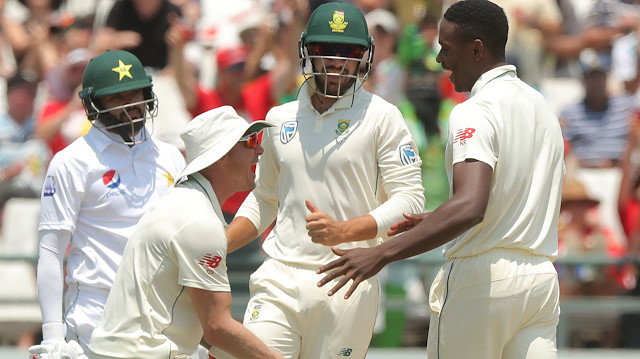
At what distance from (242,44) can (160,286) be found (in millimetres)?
6045

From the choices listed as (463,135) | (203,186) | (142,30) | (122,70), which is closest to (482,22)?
(463,135)

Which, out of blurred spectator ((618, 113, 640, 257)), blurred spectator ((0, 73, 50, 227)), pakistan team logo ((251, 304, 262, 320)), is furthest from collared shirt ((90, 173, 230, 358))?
blurred spectator ((618, 113, 640, 257))

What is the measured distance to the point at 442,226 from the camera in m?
3.99

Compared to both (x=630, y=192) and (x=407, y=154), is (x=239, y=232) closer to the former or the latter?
(x=407, y=154)

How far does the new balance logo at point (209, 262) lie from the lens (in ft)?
12.7

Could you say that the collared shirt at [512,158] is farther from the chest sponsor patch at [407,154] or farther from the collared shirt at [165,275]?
the collared shirt at [165,275]

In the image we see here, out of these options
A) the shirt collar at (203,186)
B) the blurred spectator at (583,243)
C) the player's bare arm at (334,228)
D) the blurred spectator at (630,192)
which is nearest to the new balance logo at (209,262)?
the shirt collar at (203,186)

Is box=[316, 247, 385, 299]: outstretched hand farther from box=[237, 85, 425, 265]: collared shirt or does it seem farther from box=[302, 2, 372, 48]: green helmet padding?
box=[302, 2, 372, 48]: green helmet padding

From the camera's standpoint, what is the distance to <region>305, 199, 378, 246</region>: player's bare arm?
180 inches

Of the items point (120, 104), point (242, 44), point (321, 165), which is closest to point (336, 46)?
point (321, 165)

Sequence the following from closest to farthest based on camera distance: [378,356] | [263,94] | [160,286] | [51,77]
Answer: [160,286] < [378,356] < [263,94] < [51,77]

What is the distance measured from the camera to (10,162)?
970 centimetres

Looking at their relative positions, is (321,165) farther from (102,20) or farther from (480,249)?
(102,20)

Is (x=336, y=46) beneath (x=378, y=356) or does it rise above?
above
